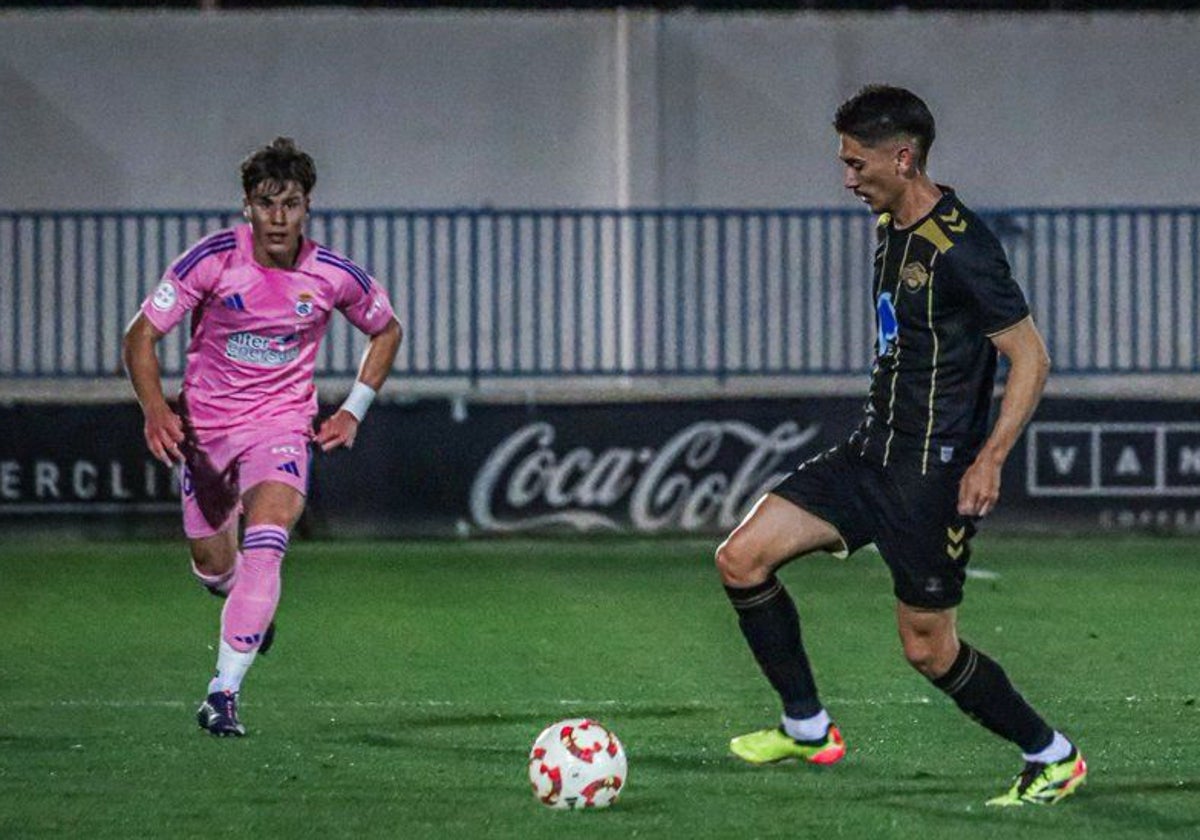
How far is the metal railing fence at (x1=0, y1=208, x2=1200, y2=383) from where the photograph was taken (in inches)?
633

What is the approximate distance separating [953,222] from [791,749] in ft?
5.39

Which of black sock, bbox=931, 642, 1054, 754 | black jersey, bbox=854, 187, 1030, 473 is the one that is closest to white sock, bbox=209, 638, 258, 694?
black jersey, bbox=854, 187, 1030, 473

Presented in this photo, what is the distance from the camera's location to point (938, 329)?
6.96 metres

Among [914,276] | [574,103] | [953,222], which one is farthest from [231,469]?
[574,103]

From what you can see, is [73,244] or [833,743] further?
[73,244]

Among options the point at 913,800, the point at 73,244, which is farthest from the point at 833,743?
the point at 73,244

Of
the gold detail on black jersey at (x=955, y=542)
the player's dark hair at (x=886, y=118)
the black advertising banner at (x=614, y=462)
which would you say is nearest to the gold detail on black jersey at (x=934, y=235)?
the player's dark hair at (x=886, y=118)

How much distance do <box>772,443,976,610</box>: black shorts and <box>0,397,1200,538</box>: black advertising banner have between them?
8.29 meters

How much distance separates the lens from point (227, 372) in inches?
352

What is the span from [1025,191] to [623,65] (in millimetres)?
3086

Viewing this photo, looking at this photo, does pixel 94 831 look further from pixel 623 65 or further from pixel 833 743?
pixel 623 65

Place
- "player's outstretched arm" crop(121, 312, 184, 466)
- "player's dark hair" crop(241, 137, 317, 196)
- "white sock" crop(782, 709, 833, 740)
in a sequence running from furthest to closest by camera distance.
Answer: "player's outstretched arm" crop(121, 312, 184, 466), "player's dark hair" crop(241, 137, 317, 196), "white sock" crop(782, 709, 833, 740)

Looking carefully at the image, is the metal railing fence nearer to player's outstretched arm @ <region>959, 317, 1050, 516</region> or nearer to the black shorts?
the black shorts

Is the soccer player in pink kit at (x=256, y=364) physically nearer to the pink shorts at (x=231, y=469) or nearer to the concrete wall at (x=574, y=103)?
the pink shorts at (x=231, y=469)
